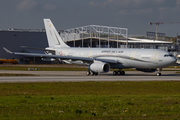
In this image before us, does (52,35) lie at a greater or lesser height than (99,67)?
greater

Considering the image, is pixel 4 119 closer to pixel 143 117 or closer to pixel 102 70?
pixel 143 117

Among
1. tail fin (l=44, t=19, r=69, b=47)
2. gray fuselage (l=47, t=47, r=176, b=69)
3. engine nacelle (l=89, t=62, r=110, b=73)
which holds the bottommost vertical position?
engine nacelle (l=89, t=62, r=110, b=73)

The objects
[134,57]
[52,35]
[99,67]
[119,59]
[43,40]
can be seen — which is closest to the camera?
[99,67]

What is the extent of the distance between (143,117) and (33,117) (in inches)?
196

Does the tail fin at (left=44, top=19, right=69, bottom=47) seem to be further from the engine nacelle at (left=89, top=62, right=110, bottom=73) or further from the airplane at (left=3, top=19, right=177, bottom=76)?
the engine nacelle at (left=89, top=62, right=110, bottom=73)

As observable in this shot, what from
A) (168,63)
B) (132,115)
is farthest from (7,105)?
(168,63)

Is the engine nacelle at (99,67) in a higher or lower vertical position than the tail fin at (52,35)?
lower

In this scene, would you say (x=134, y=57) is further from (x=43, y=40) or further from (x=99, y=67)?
(x=43, y=40)

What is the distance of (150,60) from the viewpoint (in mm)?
44344

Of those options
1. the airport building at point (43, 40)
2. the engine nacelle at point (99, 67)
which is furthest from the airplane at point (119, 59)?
the airport building at point (43, 40)

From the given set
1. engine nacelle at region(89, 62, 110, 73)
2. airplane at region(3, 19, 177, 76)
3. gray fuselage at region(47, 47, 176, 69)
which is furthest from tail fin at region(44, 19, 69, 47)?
engine nacelle at region(89, 62, 110, 73)

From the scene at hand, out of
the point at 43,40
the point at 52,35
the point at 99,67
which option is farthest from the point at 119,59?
the point at 43,40

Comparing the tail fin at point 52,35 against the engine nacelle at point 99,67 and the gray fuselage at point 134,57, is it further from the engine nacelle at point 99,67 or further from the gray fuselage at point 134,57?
the engine nacelle at point 99,67

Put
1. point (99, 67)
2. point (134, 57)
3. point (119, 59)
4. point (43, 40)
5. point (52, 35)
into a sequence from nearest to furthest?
point (99, 67) < point (134, 57) < point (119, 59) < point (52, 35) < point (43, 40)
